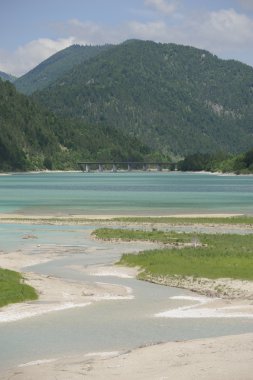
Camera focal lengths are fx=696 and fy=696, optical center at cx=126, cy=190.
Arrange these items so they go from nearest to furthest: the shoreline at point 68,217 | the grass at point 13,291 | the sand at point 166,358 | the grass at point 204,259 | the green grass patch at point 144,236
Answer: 1. the sand at point 166,358
2. the grass at point 13,291
3. the grass at point 204,259
4. the green grass patch at point 144,236
5. the shoreline at point 68,217

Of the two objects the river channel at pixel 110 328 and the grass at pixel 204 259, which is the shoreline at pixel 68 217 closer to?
the grass at pixel 204 259

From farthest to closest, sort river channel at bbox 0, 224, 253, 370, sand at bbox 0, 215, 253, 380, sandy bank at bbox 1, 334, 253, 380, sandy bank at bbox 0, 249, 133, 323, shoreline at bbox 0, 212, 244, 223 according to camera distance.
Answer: shoreline at bbox 0, 212, 244, 223, sandy bank at bbox 0, 249, 133, 323, river channel at bbox 0, 224, 253, 370, sand at bbox 0, 215, 253, 380, sandy bank at bbox 1, 334, 253, 380

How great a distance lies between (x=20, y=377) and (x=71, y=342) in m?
5.44

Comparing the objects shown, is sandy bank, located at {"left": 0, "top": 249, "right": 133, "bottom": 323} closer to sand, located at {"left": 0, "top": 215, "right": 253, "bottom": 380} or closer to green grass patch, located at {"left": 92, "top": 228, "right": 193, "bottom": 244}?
sand, located at {"left": 0, "top": 215, "right": 253, "bottom": 380}

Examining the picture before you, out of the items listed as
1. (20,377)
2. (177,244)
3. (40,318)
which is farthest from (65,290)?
(177,244)

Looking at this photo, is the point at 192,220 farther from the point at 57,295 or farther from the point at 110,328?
the point at 110,328

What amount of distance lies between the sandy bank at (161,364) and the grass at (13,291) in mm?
10013

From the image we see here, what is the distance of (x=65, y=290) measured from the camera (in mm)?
38125

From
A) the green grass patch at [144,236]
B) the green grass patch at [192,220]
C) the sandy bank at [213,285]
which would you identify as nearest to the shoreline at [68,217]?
the green grass patch at [192,220]

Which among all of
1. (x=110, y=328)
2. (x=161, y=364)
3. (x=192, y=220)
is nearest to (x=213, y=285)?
(x=110, y=328)

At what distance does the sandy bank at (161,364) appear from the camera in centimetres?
2216

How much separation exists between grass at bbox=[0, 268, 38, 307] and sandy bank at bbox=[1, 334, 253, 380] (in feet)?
32.9

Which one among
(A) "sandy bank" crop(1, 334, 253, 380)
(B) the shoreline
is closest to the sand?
(A) "sandy bank" crop(1, 334, 253, 380)

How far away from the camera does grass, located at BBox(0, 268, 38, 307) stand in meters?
34.6
